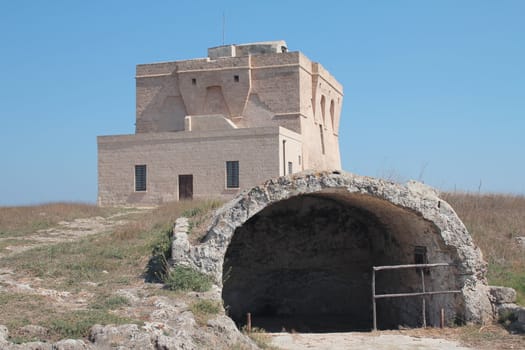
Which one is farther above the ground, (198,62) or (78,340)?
(198,62)

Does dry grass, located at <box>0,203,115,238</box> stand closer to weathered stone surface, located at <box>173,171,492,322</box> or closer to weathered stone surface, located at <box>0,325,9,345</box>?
weathered stone surface, located at <box>173,171,492,322</box>

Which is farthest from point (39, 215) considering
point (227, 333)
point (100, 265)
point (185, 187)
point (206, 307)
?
point (227, 333)

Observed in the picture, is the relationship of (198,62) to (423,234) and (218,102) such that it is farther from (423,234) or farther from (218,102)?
(423,234)

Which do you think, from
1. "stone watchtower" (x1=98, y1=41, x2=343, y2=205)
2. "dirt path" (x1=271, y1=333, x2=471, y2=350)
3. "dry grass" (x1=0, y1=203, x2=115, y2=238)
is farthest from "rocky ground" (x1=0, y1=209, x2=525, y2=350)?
"stone watchtower" (x1=98, y1=41, x2=343, y2=205)

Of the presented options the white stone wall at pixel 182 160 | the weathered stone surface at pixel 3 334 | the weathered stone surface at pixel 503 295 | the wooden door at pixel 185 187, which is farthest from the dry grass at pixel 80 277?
the wooden door at pixel 185 187

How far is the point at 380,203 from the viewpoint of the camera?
40.6 ft

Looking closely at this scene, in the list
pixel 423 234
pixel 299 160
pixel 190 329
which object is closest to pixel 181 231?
pixel 190 329

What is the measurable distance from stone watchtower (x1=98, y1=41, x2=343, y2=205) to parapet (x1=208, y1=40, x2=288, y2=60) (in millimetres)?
59

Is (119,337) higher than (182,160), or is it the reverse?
(182,160)

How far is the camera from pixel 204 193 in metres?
29.9

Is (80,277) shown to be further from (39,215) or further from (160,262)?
(39,215)

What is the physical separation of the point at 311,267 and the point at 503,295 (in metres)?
5.60

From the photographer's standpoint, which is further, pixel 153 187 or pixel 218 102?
pixel 218 102

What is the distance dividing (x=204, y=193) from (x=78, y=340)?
2210 cm
